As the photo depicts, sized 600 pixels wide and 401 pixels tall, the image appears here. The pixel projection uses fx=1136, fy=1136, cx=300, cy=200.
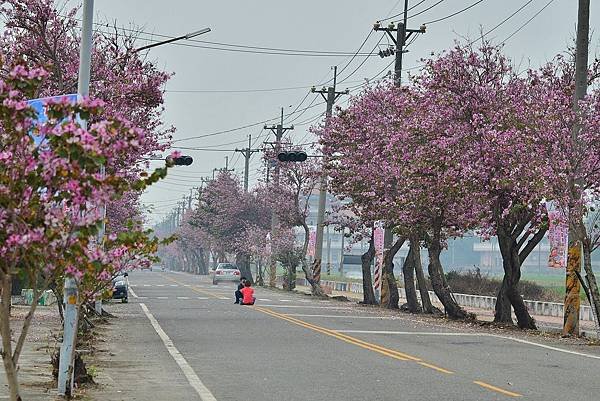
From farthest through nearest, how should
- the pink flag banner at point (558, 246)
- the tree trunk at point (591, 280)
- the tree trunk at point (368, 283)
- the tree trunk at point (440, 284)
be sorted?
the tree trunk at point (368, 283) → the tree trunk at point (440, 284) → the pink flag banner at point (558, 246) → the tree trunk at point (591, 280)

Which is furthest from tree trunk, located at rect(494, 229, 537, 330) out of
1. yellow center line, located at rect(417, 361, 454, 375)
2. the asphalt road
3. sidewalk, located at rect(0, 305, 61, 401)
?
yellow center line, located at rect(417, 361, 454, 375)

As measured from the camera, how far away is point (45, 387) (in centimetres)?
1541

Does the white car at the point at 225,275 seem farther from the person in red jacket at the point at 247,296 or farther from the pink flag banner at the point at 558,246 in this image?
the pink flag banner at the point at 558,246

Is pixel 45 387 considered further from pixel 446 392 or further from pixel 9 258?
pixel 9 258

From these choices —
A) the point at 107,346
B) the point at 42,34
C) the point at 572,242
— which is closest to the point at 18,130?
the point at 107,346

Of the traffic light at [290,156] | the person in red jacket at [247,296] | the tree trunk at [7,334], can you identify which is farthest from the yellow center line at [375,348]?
the traffic light at [290,156]

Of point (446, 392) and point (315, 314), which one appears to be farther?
point (315, 314)

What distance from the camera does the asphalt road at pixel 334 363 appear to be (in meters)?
15.4

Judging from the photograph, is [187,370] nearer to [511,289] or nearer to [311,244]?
[511,289]

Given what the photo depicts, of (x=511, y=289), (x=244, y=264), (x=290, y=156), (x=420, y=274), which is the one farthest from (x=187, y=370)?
(x=244, y=264)

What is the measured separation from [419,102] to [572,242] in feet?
24.4

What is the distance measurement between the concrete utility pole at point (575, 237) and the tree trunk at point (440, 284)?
26.9 feet

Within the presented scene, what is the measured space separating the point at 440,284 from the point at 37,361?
21.7m

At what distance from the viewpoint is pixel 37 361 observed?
19562mm
